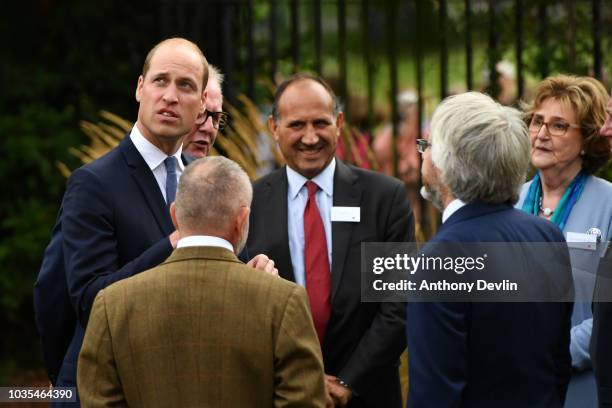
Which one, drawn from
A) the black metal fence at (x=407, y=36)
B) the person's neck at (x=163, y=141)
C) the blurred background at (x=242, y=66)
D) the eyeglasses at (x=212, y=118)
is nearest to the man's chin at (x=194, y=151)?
the eyeglasses at (x=212, y=118)

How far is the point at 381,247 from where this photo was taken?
15.4 feet

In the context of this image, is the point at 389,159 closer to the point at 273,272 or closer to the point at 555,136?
the point at 555,136

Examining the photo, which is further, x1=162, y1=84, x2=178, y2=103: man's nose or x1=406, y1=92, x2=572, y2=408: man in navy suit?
x1=162, y1=84, x2=178, y2=103: man's nose

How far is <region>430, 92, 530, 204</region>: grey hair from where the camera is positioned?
11.3 feet

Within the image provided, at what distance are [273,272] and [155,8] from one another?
467 centimetres

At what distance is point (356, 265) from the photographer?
462 cm

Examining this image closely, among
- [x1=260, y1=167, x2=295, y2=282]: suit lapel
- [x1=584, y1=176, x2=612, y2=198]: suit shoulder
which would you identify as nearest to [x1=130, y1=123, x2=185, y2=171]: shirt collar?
[x1=260, y1=167, x2=295, y2=282]: suit lapel

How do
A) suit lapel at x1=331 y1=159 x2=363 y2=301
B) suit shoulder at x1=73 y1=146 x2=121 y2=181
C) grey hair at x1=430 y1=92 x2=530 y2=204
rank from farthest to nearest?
suit lapel at x1=331 y1=159 x2=363 y2=301 → suit shoulder at x1=73 y1=146 x2=121 y2=181 → grey hair at x1=430 y1=92 x2=530 y2=204

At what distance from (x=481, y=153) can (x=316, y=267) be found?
1.33m

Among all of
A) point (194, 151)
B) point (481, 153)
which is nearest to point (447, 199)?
point (481, 153)

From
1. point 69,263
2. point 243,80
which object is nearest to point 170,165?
point 69,263

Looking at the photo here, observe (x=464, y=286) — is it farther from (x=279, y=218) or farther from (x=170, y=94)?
(x=279, y=218)

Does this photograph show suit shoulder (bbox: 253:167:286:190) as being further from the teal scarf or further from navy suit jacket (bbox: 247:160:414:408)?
the teal scarf

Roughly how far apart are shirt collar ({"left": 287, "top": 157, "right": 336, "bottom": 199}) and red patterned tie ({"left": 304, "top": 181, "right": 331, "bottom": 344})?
0.16ft
